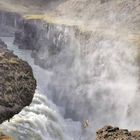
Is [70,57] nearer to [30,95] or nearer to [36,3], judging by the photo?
[30,95]

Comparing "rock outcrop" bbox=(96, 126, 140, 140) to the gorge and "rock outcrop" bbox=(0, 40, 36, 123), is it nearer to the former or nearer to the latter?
the gorge

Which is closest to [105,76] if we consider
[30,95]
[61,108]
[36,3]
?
[61,108]

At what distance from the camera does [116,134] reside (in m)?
20.6

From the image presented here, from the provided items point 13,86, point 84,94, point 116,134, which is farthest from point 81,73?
point 116,134

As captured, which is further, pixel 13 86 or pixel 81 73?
pixel 81 73

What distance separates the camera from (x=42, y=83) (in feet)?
169

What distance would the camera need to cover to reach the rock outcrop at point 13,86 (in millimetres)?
35231

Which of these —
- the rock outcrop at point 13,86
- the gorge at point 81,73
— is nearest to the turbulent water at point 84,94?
the gorge at point 81,73

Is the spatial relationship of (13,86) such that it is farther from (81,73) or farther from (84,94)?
(81,73)

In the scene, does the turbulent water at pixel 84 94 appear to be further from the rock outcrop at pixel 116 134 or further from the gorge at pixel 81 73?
the rock outcrop at pixel 116 134

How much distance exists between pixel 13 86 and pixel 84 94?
1241 centimetres

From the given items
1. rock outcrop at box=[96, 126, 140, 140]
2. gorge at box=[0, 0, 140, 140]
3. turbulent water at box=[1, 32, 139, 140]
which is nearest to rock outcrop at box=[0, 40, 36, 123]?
gorge at box=[0, 0, 140, 140]

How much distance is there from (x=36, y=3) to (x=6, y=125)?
56.1 meters

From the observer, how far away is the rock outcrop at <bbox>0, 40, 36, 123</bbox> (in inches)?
1387
